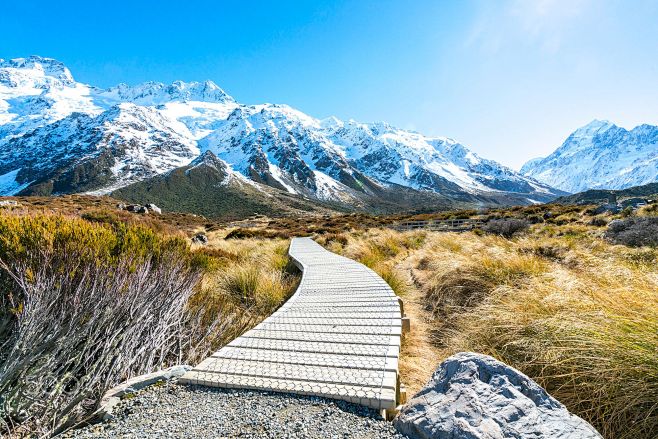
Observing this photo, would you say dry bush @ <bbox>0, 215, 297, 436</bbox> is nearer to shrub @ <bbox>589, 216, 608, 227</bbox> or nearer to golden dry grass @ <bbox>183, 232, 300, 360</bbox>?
golden dry grass @ <bbox>183, 232, 300, 360</bbox>

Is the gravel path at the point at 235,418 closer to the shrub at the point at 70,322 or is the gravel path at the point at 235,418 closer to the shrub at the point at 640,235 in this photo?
the shrub at the point at 70,322

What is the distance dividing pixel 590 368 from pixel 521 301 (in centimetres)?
160

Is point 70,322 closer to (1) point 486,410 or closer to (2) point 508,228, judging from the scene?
(1) point 486,410

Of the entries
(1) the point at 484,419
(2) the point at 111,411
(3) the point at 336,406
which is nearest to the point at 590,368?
(1) the point at 484,419

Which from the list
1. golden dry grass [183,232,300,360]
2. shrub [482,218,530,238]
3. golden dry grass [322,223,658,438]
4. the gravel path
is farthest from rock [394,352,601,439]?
shrub [482,218,530,238]

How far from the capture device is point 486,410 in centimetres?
203

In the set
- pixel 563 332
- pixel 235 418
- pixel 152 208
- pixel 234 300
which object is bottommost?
pixel 234 300

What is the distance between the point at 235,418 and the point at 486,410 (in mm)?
1509

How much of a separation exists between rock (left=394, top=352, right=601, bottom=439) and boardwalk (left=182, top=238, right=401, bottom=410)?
234 mm

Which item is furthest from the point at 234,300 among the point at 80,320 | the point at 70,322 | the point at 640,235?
the point at 640,235

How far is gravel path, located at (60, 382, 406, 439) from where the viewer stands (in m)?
1.98

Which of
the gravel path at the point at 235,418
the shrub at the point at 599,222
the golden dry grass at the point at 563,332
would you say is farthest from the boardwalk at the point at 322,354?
the shrub at the point at 599,222

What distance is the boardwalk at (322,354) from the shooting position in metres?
2.46

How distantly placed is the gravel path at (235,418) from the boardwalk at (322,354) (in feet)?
0.34
